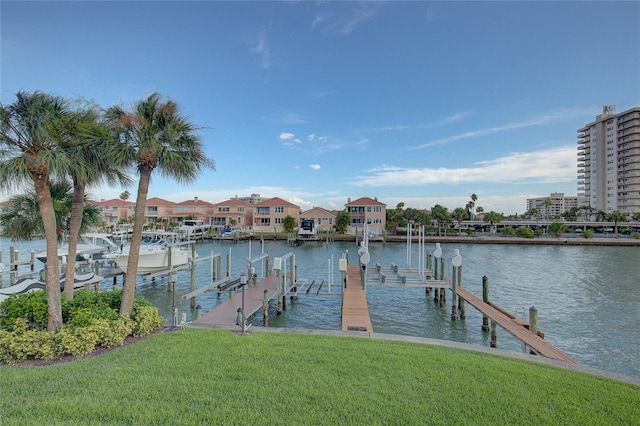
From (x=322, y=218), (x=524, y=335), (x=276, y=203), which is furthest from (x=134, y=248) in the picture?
(x=276, y=203)

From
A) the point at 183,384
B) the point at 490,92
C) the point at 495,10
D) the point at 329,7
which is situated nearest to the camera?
the point at 183,384

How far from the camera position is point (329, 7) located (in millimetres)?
18062

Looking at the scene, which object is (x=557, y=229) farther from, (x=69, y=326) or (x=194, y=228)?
(x=69, y=326)

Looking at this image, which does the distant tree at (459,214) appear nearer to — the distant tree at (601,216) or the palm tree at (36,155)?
the distant tree at (601,216)

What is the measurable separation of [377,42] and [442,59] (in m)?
5.21

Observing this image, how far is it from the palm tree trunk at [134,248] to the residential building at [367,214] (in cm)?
5595

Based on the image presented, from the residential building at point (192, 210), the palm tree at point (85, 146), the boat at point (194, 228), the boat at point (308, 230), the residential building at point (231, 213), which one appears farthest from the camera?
the residential building at point (192, 210)

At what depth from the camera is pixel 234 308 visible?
41.1ft

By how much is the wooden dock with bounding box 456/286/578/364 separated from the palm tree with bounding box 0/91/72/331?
1224cm

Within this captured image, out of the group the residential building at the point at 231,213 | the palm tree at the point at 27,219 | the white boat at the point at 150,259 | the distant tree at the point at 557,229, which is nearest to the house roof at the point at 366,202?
the residential building at the point at 231,213

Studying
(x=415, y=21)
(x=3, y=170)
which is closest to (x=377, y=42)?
(x=415, y=21)

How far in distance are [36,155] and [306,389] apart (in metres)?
8.00

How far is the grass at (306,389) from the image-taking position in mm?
4340

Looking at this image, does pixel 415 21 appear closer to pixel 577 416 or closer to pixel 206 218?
pixel 577 416
